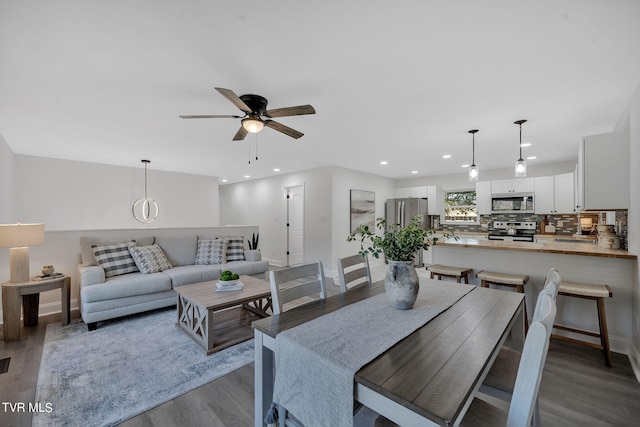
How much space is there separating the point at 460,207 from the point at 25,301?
7831mm

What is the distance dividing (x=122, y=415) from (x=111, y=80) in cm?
240

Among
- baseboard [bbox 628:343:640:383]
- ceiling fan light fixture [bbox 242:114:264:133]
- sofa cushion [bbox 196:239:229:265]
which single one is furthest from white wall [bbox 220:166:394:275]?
baseboard [bbox 628:343:640:383]

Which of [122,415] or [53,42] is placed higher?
[53,42]

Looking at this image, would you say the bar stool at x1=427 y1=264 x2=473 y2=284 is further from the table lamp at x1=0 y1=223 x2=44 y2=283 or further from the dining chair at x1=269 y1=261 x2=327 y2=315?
the table lamp at x1=0 y1=223 x2=44 y2=283

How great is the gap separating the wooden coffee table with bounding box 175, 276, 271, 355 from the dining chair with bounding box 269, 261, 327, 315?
1178mm

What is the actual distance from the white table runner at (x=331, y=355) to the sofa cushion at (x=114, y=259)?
3256 mm

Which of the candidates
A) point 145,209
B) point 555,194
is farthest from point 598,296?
point 145,209

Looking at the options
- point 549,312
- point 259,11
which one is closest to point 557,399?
point 549,312

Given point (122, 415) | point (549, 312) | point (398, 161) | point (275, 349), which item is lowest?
point (122, 415)

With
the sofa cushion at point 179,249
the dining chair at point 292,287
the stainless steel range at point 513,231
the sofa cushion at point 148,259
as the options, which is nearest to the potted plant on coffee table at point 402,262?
the dining chair at point 292,287

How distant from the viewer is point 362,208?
6.18 meters

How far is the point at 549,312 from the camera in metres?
0.86

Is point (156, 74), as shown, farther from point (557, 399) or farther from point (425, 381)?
point (557, 399)

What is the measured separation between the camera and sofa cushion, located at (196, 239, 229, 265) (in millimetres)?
4148
